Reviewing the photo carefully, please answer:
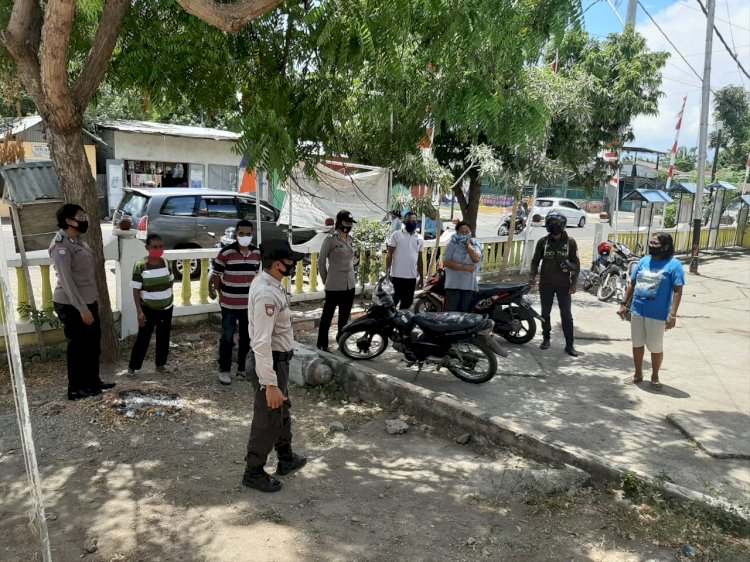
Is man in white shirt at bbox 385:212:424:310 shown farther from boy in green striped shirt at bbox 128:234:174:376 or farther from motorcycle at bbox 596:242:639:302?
motorcycle at bbox 596:242:639:302

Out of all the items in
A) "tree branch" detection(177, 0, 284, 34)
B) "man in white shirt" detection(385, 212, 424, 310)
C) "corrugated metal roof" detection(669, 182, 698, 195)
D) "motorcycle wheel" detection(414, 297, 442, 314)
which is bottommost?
"motorcycle wheel" detection(414, 297, 442, 314)

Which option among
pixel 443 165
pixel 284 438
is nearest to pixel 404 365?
pixel 284 438

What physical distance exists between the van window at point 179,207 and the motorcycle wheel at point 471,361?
269 inches

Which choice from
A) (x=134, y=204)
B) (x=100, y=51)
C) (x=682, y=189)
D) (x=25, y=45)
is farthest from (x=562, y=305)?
(x=682, y=189)

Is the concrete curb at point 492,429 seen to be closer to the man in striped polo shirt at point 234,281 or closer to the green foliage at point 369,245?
the man in striped polo shirt at point 234,281

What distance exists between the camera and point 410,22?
15.4 ft

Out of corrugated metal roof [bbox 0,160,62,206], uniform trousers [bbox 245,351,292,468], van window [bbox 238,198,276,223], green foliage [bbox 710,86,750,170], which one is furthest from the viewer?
green foliage [bbox 710,86,750,170]

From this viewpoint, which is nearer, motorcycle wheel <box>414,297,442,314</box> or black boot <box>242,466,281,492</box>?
black boot <box>242,466,281,492</box>

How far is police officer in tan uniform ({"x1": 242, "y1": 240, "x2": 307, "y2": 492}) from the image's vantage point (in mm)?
3562

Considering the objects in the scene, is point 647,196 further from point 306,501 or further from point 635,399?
point 306,501

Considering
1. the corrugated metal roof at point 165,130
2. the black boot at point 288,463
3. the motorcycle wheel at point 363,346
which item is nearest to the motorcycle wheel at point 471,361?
the motorcycle wheel at point 363,346

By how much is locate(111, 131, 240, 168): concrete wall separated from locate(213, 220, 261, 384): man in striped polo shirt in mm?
15231

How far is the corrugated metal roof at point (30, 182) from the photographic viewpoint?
18.2ft

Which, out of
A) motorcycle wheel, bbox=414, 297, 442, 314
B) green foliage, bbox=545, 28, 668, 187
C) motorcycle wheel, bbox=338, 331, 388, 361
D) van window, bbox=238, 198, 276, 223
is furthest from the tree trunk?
green foliage, bbox=545, 28, 668, 187
